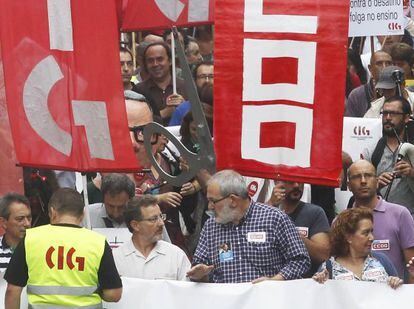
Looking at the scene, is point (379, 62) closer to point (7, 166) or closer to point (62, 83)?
point (7, 166)

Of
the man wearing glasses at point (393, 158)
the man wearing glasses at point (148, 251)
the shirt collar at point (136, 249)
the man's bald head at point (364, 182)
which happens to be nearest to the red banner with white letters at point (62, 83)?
the man wearing glasses at point (148, 251)

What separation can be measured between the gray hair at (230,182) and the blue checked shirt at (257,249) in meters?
0.17

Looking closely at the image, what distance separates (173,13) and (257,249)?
4.82m

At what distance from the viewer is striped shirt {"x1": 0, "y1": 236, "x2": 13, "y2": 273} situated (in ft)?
37.0

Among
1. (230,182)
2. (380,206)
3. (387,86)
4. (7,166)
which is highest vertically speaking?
(387,86)

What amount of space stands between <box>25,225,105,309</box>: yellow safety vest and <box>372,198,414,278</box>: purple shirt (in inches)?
88.4

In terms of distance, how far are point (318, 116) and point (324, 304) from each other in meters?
1.31

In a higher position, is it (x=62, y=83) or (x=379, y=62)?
(x=62, y=83)

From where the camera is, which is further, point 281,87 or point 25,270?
point 281,87

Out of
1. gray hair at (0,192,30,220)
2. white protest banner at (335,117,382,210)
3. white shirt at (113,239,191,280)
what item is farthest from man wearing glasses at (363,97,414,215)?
gray hair at (0,192,30,220)

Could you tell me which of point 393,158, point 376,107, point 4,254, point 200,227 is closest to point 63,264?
point 4,254

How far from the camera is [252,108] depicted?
34.6ft

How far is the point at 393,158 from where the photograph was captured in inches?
503

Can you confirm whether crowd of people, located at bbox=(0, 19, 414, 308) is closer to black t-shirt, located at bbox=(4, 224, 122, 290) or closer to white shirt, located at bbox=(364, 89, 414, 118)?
black t-shirt, located at bbox=(4, 224, 122, 290)
